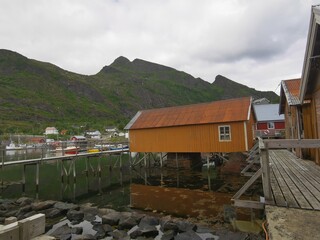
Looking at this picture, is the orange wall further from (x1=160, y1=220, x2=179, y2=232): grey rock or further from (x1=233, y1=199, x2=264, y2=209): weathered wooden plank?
(x1=233, y1=199, x2=264, y2=209): weathered wooden plank

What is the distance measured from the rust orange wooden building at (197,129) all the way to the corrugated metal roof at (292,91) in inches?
183

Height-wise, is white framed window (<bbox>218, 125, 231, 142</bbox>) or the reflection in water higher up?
white framed window (<bbox>218, 125, 231, 142</bbox>)

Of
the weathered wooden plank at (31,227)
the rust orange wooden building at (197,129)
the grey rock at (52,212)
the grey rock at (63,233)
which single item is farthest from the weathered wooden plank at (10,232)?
the rust orange wooden building at (197,129)

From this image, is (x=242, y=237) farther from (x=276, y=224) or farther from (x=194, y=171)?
(x=194, y=171)

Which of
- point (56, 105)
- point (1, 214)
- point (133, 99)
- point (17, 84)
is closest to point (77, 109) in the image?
point (56, 105)

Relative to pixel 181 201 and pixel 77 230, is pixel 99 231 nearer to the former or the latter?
pixel 77 230

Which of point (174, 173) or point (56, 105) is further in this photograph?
point (56, 105)

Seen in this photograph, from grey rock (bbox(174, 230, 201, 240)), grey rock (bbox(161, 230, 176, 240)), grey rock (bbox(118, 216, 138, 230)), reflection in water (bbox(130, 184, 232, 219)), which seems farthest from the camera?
reflection in water (bbox(130, 184, 232, 219))

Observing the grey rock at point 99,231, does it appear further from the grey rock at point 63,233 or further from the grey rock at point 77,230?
the grey rock at point 63,233

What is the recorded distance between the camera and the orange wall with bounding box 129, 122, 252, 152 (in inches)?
868

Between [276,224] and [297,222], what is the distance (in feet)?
1.56

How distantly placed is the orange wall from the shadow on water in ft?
8.27

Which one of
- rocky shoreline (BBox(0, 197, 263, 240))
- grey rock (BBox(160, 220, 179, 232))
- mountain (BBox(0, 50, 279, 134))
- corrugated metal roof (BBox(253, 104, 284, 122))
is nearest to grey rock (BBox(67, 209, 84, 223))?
rocky shoreline (BBox(0, 197, 263, 240))

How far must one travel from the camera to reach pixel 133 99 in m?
177
